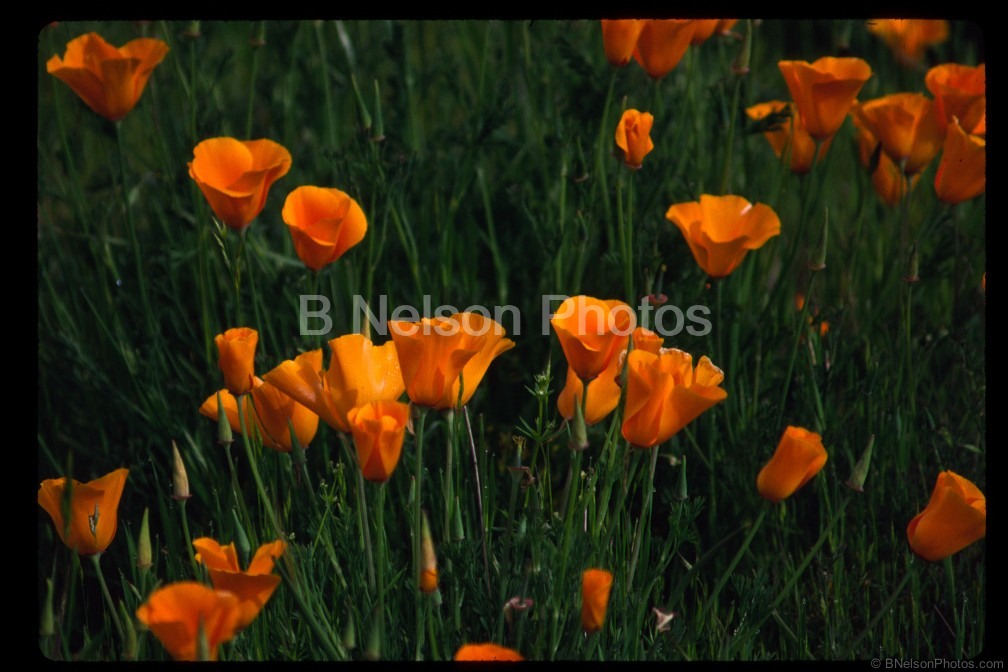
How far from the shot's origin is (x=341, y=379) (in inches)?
47.4

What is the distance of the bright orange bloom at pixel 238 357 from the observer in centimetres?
128

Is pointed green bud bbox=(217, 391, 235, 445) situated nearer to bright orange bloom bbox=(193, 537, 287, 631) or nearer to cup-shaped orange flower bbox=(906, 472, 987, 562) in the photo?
bright orange bloom bbox=(193, 537, 287, 631)

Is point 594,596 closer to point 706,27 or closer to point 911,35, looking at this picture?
point 706,27

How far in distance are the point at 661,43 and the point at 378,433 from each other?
32.7 inches

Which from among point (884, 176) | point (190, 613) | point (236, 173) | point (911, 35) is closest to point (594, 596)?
point (190, 613)

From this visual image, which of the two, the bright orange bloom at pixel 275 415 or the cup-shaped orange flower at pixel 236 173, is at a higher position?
the cup-shaped orange flower at pixel 236 173

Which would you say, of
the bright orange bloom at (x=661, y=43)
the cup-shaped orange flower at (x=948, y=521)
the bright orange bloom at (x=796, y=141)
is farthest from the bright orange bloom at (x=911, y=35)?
the cup-shaped orange flower at (x=948, y=521)

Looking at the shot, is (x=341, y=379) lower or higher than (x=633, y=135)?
lower

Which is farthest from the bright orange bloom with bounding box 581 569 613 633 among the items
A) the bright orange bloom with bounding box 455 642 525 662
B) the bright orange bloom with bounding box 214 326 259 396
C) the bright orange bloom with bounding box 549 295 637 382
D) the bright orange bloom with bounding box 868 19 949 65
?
the bright orange bloom with bounding box 868 19 949 65

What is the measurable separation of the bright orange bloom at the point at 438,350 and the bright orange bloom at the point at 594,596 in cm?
25

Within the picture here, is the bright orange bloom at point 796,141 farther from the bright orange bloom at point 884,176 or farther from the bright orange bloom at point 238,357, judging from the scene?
the bright orange bloom at point 238,357

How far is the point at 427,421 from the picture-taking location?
1.79 meters

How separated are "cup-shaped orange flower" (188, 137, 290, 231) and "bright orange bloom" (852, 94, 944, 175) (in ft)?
2.90

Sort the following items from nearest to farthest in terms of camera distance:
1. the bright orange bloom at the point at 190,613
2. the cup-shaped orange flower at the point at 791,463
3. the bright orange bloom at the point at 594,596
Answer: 1. the bright orange bloom at the point at 190,613
2. the bright orange bloom at the point at 594,596
3. the cup-shaped orange flower at the point at 791,463
